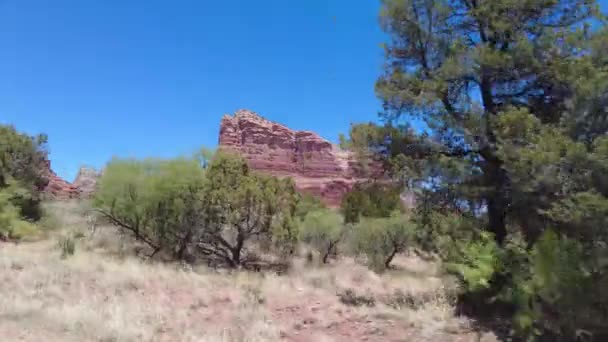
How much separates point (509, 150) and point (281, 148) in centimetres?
8903

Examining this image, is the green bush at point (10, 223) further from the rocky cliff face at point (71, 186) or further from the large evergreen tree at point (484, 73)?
the rocky cliff face at point (71, 186)

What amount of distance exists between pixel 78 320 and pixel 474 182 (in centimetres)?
878

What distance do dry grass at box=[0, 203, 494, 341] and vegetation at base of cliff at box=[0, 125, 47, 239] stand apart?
8942 millimetres

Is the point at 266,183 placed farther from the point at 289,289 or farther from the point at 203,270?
the point at 289,289

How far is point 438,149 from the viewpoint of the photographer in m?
11.7

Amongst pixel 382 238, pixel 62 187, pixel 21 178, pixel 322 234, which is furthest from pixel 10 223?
pixel 62 187

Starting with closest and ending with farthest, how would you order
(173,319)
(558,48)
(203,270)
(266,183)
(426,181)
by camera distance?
(173,319) → (558,48) → (426,181) → (203,270) → (266,183)

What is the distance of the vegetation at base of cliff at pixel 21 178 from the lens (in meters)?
23.2

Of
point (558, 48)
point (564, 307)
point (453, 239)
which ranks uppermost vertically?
point (558, 48)

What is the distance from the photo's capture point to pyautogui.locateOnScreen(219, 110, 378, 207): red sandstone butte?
310 feet

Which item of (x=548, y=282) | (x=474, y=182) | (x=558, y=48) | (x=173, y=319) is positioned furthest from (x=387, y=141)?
(x=173, y=319)

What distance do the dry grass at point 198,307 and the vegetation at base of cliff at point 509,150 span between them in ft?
5.35

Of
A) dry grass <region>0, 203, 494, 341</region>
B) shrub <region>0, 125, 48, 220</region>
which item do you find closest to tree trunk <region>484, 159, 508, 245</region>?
dry grass <region>0, 203, 494, 341</region>

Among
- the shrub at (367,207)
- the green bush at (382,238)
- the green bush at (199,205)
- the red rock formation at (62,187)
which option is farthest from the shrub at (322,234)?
the red rock formation at (62,187)
